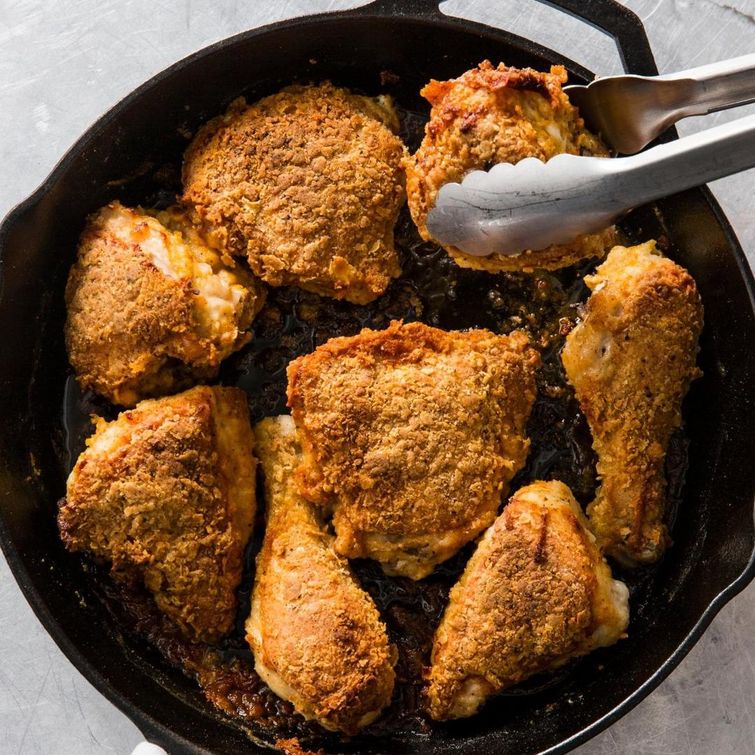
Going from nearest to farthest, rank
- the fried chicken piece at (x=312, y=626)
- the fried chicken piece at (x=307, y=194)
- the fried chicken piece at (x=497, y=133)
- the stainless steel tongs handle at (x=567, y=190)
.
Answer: the stainless steel tongs handle at (x=567, y=190) → the fried chicken piece at (x=497, y=133) → the fried chicken piece at (x=312, y=626) → the fried chicken piece at (x=307, y=194)

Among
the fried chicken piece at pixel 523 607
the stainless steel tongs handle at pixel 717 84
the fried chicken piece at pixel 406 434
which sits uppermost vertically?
the stainless steel tongs handle at pixel 717 84

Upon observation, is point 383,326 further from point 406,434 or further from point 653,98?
point 653,98

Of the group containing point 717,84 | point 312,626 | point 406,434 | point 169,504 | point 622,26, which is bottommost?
point 312,626

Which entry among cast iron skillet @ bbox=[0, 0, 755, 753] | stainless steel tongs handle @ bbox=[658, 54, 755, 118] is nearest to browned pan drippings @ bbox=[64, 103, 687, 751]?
cast iron skillet @ bbox=[0, 0, 755, 753]

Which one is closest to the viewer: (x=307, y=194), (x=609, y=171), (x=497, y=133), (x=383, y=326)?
(x=609, y=171)

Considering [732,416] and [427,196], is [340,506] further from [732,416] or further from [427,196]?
[732,416]

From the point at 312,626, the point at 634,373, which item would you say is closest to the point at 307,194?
the point at 634,373

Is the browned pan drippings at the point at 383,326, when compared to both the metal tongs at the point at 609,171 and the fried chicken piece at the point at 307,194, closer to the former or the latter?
the fried chicken piece at the point at 307,194

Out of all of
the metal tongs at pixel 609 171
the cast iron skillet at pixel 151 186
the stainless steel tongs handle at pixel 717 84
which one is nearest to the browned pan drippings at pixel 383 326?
the cast iron skillet at pixel 151 186

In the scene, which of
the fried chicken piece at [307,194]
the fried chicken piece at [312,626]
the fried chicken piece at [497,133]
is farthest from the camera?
the fried chicken piece at [307,194]
